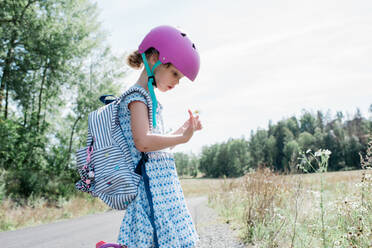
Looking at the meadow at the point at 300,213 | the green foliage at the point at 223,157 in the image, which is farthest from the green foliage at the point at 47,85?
the green foliage at the point at 223,157

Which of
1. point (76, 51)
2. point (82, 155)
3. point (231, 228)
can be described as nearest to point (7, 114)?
point (76, 51)

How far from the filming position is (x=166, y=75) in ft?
5.98

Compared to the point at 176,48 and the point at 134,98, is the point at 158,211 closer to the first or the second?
the point at 134,98

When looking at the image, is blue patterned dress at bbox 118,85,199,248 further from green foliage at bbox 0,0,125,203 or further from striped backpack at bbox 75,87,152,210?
green foliage at bbox 0,0,125,203

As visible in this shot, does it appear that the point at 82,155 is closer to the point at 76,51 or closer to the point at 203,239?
the point at 203,239

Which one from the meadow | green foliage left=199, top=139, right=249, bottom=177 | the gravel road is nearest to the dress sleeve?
the meadow

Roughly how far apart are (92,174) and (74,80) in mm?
19636

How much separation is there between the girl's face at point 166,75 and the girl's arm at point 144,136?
20 centimetres

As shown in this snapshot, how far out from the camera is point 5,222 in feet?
27.3

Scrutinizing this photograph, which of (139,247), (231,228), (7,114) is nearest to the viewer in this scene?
(139,247)

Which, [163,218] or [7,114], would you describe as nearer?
[163,218]

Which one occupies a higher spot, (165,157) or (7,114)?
(7,114)

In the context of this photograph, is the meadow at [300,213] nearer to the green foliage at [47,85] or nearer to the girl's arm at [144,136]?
the girl's arm at [144,136]

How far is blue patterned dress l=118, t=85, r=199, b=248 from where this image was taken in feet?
5.33
